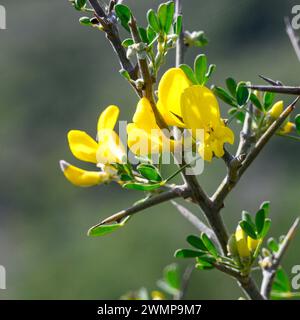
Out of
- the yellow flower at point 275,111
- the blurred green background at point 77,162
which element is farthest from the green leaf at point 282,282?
the blurred green background at point 77,162

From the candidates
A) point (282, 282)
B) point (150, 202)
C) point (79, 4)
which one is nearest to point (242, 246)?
point (150, 202)

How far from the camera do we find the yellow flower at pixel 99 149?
0.92 metres

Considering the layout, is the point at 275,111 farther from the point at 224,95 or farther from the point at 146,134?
the point at 146,134

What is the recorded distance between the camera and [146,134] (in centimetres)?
84

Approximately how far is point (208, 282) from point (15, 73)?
67.4 ft

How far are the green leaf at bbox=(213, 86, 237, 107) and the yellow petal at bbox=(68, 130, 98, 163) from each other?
0.18 metres

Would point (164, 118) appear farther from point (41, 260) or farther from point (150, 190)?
point (41, 260)

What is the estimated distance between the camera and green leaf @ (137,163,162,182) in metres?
0.88

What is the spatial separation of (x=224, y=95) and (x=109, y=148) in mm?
176

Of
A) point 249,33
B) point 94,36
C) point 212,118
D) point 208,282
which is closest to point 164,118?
point 212,118

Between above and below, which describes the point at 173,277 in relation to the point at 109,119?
below

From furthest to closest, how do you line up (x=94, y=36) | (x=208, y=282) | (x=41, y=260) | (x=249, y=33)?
(x=94, y=36) → (x=249, y=33) → (x=41, y=260) → (x=208, y=282)
